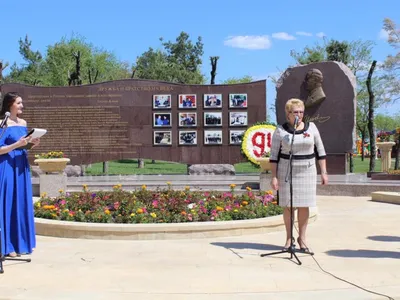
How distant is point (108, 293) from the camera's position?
15.6 feet

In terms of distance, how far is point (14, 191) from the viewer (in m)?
6.31

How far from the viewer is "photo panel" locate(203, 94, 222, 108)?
17234mm

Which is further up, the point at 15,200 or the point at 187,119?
the point at 187,119

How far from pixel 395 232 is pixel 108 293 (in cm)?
512

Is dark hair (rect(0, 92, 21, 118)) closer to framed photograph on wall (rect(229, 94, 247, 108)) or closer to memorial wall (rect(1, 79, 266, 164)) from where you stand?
memorial wall (rect(1, 79, 266, 164))

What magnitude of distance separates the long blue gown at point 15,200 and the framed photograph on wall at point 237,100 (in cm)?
1131

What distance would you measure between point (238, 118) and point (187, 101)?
1.72 m

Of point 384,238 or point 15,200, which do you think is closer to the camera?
point 15,200

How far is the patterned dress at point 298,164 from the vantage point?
6285 mm

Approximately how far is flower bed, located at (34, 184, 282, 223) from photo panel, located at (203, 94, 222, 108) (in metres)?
7.83

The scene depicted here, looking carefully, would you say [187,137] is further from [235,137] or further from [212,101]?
[235,137]

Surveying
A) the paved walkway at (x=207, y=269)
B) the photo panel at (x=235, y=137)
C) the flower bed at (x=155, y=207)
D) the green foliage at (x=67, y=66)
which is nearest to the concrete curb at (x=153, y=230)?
the paved walkway at (x=207, y=269)

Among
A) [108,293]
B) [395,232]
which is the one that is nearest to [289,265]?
[108,293]

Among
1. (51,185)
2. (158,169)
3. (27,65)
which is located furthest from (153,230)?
(27,65)
